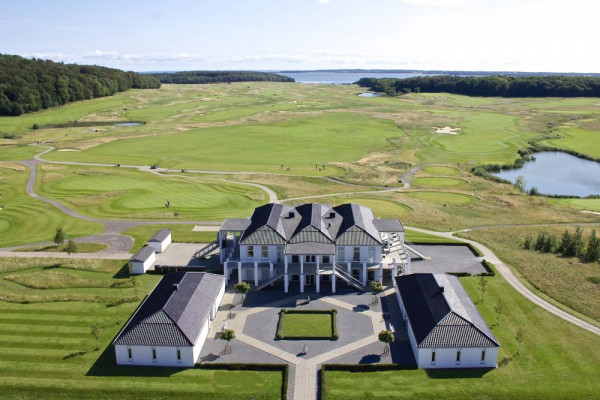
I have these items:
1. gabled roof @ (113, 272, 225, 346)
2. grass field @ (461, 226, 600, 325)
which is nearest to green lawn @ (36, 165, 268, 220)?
gabled roof @ (113, 272, 225, 346)

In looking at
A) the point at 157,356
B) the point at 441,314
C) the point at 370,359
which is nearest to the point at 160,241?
the point at 157,356

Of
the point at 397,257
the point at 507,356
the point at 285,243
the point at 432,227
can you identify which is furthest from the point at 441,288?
the point at 432,227

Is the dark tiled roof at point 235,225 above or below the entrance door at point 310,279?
above

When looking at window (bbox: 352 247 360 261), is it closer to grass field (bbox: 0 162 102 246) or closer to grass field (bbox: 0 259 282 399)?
grass field (bbox: 0 259 282 399)

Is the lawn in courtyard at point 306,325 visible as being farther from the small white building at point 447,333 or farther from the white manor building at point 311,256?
the small white building at point 447,333

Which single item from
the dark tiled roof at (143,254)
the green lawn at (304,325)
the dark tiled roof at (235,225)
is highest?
the dark tiled roof at (235,225)

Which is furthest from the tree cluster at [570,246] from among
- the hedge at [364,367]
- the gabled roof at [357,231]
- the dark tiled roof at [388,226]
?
the hedge at [364,367]
